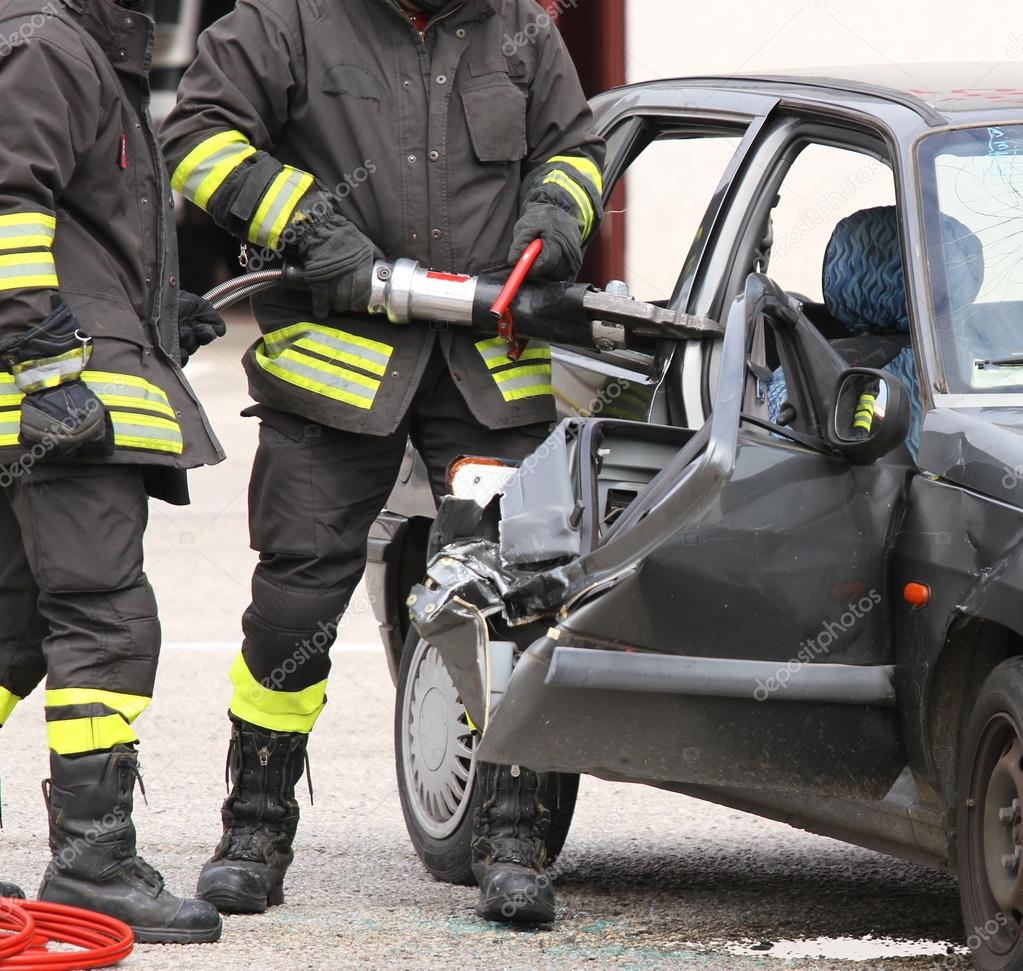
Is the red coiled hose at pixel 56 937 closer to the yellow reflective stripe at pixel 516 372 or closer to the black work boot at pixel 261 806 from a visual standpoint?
the black work boot at pixel 261 806

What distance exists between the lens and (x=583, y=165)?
450cm

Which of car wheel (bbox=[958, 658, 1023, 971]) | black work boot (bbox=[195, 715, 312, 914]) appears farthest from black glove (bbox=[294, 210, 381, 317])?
car wheel (bbox=[958, 658, 1023, 971])

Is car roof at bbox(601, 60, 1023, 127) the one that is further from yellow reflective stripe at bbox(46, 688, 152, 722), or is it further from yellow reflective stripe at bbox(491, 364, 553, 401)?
yellow reflective stripe at bbox(46, 688, 152, 722)

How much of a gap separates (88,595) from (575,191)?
1.34 meters

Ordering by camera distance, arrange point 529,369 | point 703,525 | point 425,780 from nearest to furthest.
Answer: point 703,525 → point 529,369 → point 425,780

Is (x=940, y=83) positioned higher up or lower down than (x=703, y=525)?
higher up

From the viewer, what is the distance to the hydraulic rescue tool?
4.25 meters

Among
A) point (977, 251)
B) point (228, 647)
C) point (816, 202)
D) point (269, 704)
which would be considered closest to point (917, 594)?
point (977, 251)

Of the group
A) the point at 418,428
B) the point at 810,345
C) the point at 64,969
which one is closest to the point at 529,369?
the point at 418,428

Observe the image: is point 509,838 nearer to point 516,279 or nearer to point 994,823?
point 516,279

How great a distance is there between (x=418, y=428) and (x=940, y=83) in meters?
1.30

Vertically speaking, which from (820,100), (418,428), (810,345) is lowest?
(418,428)

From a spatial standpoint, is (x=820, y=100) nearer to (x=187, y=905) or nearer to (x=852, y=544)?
(x=852, y=544)

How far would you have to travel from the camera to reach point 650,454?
396 centimetres
